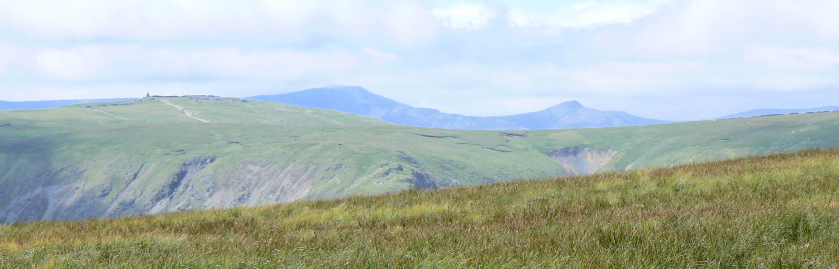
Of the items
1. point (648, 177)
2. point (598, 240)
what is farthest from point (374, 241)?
point (648, 177)

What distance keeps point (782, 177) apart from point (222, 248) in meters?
9.40

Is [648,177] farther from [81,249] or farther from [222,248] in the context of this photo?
[81,249]

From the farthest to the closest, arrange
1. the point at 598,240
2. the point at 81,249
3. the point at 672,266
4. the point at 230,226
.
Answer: the point at 230,226
the point at 81,249
the point at 598,240
the point at 672,266

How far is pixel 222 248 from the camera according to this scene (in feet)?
19.0

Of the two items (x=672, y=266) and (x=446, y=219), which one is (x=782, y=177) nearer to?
(x=446, y=219)

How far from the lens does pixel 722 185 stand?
977cm

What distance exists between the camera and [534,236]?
5.93 meters

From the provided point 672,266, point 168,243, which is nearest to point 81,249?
point 168,243

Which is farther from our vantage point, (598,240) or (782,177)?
(782,177)

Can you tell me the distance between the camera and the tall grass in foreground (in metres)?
4.77

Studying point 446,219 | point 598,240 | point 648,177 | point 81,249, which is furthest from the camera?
point 648,177

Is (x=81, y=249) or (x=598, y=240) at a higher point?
(x=598, y=240)

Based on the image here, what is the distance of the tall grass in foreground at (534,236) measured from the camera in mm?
4766

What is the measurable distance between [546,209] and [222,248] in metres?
4.68
